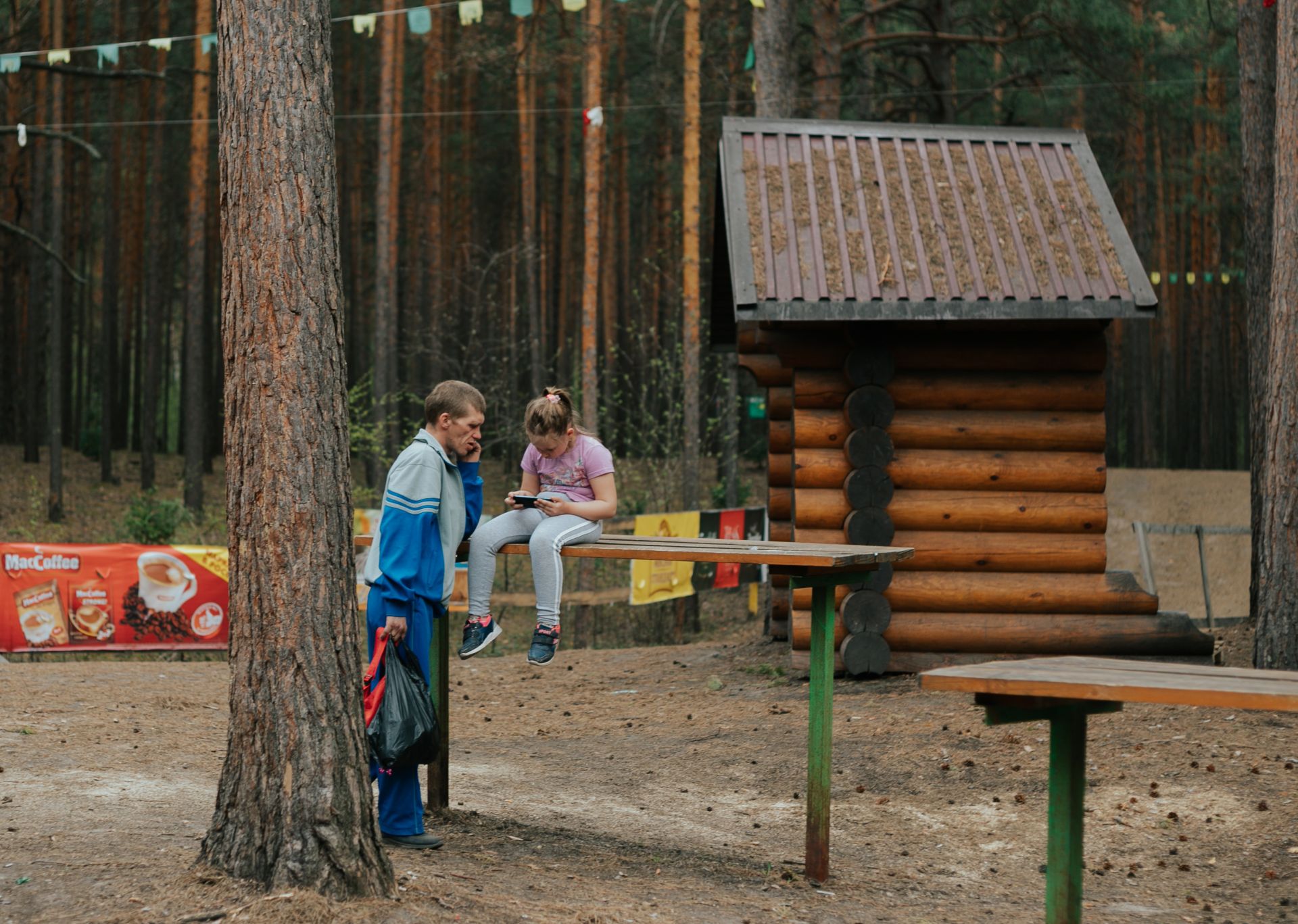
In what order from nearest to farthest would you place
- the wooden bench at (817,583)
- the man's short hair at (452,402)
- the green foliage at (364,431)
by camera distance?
the wooden bench at (817,583) < the man's short hair at (452,402) < the green foliage at (364,431)

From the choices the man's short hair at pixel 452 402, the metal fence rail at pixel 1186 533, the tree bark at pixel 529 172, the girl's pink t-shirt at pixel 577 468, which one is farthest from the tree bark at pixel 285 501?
the tree bark at pixel 529 172

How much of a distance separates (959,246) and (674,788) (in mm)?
4639

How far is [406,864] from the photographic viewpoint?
5008 millimetres

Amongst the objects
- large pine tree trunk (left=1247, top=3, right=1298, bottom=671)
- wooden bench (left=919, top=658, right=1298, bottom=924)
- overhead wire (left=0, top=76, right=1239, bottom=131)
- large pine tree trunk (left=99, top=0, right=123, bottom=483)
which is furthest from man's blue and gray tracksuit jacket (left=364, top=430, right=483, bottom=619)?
large pine tree trunk (left=99, top=0, right=123, bottom=483)

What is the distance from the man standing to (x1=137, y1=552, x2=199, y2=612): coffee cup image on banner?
814 centimetres

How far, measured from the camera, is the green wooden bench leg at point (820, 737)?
17.9 ft

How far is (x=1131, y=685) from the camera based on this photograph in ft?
12.0

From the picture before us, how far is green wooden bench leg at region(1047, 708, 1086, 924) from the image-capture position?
4.12 meters

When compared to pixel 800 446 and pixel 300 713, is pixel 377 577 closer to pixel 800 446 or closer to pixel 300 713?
pixel 300 713

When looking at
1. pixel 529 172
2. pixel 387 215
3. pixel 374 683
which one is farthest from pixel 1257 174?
pixel 529 172

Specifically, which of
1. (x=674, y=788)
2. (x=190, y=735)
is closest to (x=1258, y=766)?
(x=674, y=788)

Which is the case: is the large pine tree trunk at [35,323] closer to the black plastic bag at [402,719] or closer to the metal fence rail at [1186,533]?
the metal fence rail at [1186,533]

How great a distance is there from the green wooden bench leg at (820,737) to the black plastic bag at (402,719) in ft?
5.52

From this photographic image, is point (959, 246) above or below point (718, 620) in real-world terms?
above
